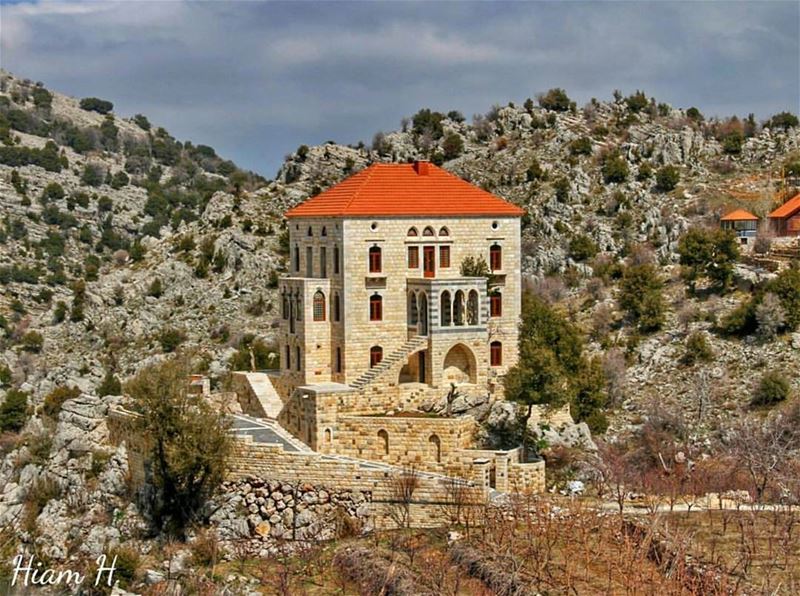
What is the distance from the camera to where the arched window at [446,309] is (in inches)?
2394

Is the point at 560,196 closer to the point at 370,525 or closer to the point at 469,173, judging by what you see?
the point at 469,173

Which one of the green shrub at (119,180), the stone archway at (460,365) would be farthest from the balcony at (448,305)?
the green shrub at (119,180)

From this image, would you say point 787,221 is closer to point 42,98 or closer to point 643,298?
point 643,298

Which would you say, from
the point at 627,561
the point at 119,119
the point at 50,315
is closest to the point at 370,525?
the point at 627,561

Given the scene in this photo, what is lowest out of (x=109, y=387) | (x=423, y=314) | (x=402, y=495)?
(x=402, y=495)

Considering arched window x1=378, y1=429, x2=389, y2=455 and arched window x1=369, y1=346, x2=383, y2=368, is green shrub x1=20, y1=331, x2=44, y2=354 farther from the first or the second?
arched window x1=378, y1=429, x2=389, y2=455

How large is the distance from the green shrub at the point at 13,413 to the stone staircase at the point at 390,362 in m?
27.4

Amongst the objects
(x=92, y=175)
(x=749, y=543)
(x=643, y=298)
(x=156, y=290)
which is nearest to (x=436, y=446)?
(x=749, y=543)

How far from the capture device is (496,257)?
208 feet

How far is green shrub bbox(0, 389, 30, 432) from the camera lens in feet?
267

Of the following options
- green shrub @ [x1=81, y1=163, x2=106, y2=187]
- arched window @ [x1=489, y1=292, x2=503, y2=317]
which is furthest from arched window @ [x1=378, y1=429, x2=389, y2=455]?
green shrub @ [x1=81, y1=163, x2=106, y2=187]

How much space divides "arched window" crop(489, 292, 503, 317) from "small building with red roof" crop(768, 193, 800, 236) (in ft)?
96.9

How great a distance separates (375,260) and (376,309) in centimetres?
187

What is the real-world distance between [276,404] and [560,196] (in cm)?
3799
